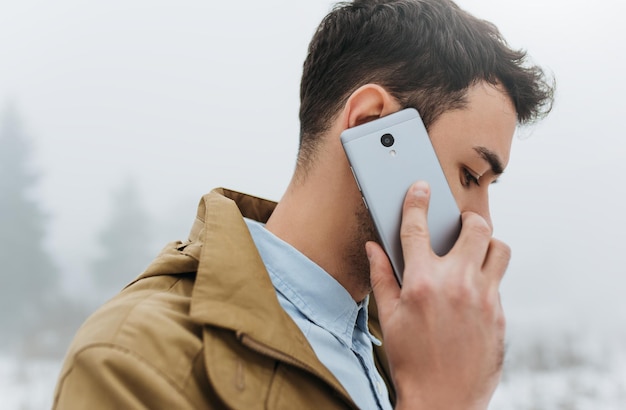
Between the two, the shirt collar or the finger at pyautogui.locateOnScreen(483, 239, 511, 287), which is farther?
the shirt collar

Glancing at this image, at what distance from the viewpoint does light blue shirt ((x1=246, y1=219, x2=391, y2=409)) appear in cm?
74

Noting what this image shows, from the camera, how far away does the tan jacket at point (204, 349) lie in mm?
553

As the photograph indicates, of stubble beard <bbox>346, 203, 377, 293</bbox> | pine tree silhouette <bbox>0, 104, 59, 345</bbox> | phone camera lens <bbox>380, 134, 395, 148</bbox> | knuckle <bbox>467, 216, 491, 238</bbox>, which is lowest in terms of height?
pine tree silhouette <bbox>0, 104, 59, 345</bbox>

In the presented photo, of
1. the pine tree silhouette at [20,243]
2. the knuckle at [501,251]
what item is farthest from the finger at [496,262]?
the pine tree silhouette at [20,243]

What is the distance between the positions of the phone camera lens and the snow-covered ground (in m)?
0.82

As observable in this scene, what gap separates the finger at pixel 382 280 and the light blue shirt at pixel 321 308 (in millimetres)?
104

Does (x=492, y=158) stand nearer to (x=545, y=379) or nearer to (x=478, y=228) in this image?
(x=478, y=228)

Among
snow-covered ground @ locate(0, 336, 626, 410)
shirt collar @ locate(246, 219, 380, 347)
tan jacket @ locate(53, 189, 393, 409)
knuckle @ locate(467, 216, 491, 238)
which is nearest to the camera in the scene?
tan jacket @ locate(53, 189, 393, 409)

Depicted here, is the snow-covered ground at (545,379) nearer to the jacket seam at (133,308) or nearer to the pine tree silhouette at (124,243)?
the pine tree silhouette at (124,243)

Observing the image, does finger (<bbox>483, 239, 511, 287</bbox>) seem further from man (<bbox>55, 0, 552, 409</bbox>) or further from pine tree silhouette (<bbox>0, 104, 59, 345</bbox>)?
pine tree silhouette (<bbox>0, 104, 59, 345</bbox>)

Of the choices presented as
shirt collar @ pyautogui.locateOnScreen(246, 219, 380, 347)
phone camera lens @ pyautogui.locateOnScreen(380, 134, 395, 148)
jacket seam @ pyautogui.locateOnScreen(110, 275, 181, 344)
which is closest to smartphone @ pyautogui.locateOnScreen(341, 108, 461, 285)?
phone camera lens @ pyautogui.locateOnScreen(380, 134, 395, 148)

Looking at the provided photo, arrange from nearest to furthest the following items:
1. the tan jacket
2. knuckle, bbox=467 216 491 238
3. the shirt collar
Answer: the tan jacket < knuckle, bbox=467 216 491 238 < the shirt collar

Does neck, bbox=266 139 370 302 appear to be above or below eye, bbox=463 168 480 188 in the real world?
below

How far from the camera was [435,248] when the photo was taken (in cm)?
71
